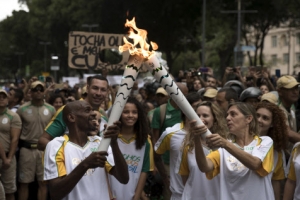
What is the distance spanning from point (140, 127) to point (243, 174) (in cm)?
147

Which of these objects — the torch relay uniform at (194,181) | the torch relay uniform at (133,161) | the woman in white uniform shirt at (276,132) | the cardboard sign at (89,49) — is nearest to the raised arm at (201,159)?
the torch relay uniform at (194,181)

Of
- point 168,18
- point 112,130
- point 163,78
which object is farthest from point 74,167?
point 168,18

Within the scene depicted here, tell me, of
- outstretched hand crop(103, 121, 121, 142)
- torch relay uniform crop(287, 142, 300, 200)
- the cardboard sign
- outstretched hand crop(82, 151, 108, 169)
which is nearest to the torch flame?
outstretched hand crop(103, 121, 121, 142)

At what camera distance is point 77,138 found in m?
5.36

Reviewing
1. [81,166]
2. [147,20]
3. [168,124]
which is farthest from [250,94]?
[147,20]

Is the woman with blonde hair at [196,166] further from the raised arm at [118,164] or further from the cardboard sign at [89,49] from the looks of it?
the cardboard sign at [89,49]

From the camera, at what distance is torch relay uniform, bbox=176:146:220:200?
591 cm

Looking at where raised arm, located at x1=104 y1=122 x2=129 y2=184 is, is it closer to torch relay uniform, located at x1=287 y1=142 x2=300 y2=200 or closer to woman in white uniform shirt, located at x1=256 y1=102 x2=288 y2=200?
torch relay uniform, located at x1=287 y1=142 x2=300 y2=200

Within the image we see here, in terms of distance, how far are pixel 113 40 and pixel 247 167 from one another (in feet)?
27.5

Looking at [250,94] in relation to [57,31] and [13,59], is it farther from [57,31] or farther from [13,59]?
[13,59]

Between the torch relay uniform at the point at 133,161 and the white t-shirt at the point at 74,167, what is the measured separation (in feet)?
3.71

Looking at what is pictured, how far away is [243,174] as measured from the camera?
553 cm

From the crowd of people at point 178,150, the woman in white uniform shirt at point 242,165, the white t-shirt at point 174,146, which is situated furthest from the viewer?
the white t-shirt at point 174,146

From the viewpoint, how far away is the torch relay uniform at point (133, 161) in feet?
21.4
